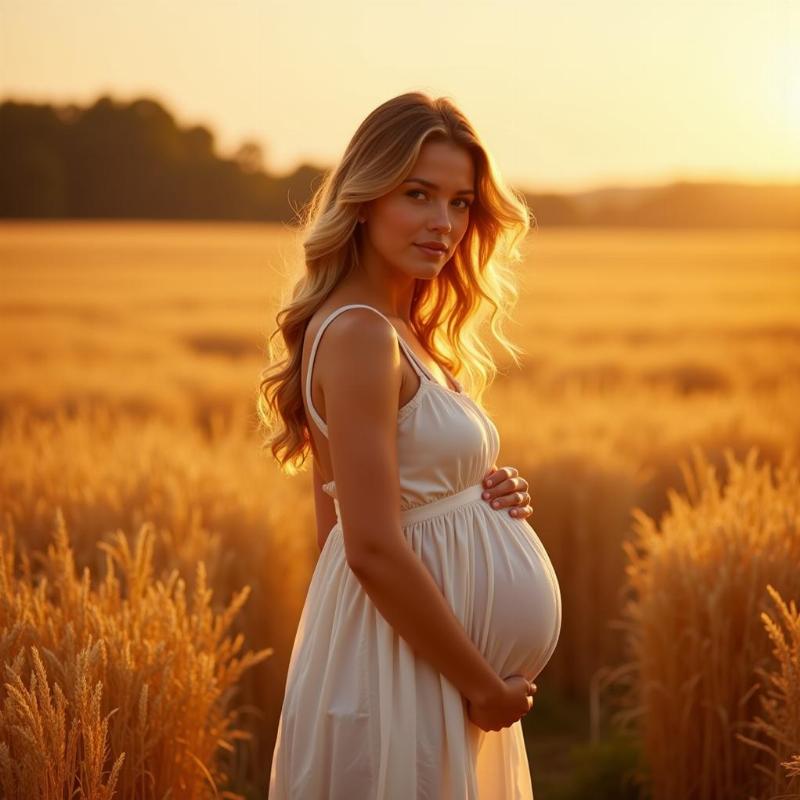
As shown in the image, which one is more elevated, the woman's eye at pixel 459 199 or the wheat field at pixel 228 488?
the woman's eye at pixel 459 199

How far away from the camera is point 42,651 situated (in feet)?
7.77

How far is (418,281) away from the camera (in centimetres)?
242

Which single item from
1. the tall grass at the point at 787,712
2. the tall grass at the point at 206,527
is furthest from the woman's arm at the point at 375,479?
the tall grass at the point at 206,527

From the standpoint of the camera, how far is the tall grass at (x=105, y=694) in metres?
1.98

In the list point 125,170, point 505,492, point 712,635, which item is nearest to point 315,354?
point 505,492

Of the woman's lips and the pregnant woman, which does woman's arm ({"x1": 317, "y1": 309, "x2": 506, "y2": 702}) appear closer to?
the pregnant woman

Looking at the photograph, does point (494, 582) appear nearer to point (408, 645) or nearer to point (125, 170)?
point (408, 645)

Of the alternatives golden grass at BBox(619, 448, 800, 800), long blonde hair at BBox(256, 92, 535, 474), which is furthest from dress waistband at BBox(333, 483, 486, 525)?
golden grass at BBox(619, 448, 800, 800)

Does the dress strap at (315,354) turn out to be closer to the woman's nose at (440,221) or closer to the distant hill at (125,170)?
the woman's nose at (440,221)

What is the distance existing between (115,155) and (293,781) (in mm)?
34179

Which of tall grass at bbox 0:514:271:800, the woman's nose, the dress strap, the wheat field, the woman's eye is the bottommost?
the wheat field

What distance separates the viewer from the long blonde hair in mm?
2012

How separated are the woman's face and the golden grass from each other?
1.45 m

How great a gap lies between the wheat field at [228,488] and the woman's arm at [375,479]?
505 mm
